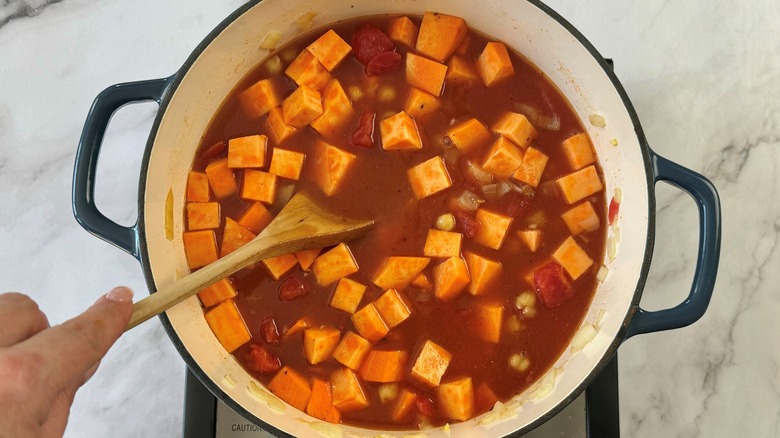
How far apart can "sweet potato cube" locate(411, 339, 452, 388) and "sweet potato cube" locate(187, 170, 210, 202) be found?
85 cm

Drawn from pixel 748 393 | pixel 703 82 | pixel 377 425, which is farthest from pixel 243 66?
pixel 748 393

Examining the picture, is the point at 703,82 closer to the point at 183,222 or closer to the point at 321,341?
the point at 321,341

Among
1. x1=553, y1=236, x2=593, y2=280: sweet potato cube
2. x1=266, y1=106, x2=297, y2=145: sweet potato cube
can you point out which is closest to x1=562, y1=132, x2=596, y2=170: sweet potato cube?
x1=553, y1=236, x2=593, y2=280: sweet potato cube

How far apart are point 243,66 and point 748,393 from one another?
205 centimetres

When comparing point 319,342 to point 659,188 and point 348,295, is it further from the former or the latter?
point 659,188

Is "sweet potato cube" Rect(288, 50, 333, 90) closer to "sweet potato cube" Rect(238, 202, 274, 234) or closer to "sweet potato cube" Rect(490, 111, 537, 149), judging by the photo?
"sweet potato cube" Rect(238, 202, 274, 234)

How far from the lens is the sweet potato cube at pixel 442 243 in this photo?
2066 millimetres

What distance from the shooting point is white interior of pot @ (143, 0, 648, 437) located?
1970 mm

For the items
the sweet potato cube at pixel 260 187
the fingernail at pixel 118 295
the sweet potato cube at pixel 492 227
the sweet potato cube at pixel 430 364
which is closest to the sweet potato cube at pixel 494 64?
the sweet potato cube at pixel 492 227

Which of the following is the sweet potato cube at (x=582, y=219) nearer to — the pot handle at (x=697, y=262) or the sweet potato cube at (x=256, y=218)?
the pot handle at (x=697, y=262)

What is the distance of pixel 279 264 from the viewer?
2076 millimetres

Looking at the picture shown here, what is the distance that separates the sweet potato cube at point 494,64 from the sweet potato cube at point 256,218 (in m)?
0.82

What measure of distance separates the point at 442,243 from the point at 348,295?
34 cm

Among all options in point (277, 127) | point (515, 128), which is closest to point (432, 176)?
point (515, 128)
